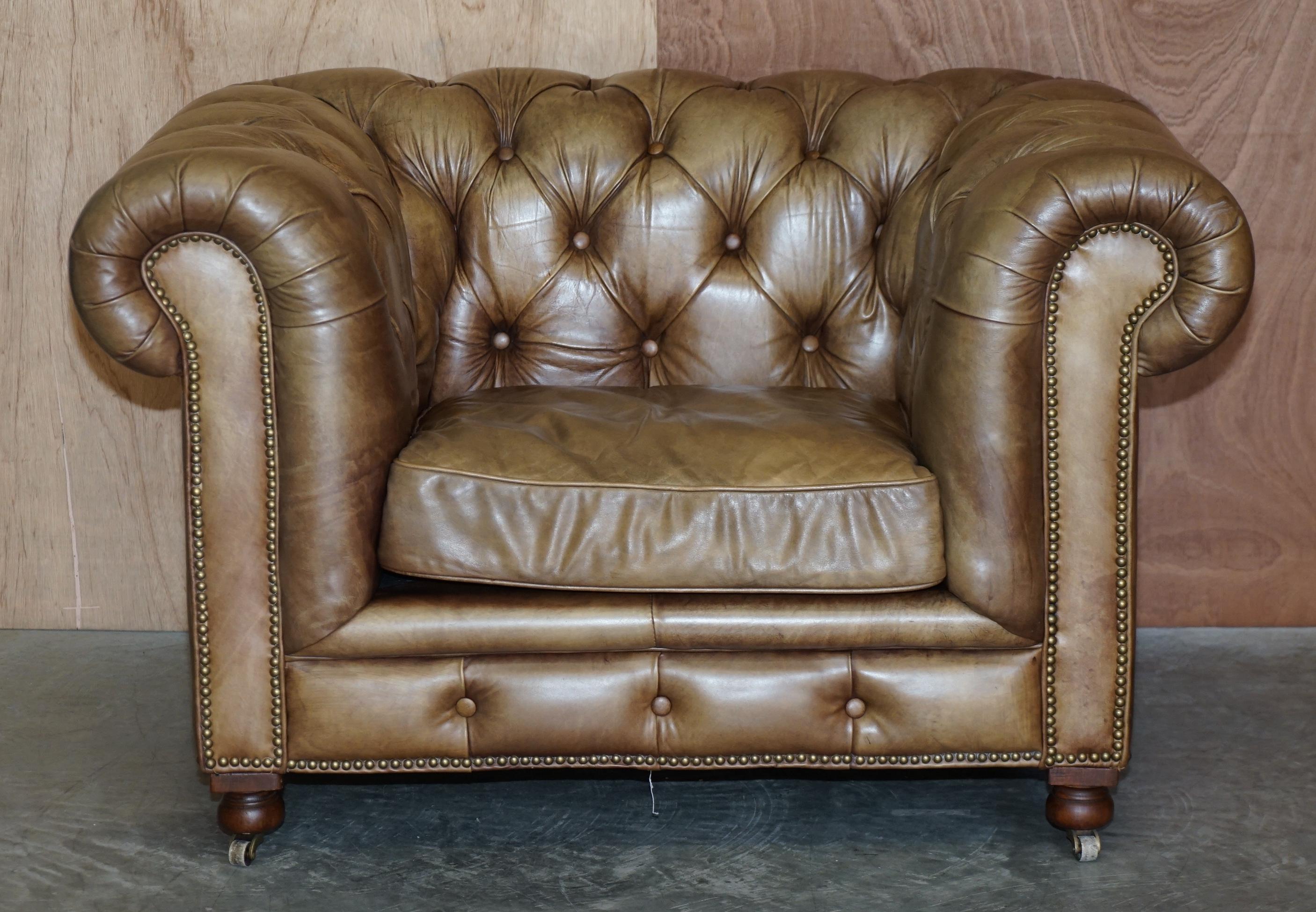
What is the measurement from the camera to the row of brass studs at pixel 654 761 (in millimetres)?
1508

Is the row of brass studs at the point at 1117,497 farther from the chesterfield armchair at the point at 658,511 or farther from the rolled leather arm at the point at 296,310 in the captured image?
the rolled leather arm at the point at 296,310

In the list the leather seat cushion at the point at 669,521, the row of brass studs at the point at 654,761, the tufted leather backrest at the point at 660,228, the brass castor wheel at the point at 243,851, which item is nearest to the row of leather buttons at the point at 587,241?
the tufted leather backrest at the point at 660,228

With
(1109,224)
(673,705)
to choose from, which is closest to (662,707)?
(673,705)

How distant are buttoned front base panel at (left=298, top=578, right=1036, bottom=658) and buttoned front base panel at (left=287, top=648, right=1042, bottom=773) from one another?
2cm

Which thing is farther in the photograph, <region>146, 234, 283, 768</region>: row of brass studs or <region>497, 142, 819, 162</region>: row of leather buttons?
<region>497, 142, 819, 162</region>: row of leather buttons

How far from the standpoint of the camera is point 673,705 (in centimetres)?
151

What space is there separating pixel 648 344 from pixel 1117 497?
79cm

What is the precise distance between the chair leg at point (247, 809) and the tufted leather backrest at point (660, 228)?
2.20 ft

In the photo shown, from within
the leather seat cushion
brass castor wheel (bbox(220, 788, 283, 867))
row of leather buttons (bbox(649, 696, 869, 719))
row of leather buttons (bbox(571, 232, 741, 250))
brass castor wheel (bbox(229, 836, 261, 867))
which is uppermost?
row of leather buttons (bbox(571, 232, 741, 250))

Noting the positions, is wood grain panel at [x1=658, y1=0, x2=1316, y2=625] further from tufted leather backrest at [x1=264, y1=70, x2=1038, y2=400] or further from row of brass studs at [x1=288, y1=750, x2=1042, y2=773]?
row of brass studs at [x1=288, y1=750, x2=1042, y2=773]

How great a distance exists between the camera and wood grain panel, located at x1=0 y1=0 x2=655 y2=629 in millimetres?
2238

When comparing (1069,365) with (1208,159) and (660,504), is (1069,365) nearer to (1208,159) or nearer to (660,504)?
(660,504)

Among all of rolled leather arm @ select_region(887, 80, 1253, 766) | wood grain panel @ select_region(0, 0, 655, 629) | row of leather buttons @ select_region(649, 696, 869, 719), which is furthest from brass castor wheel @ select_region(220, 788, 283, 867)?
wood grain panel @ select_region(0, 0, 655, 629)

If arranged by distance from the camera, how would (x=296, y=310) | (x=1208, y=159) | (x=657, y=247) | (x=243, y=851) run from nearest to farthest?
(x=296, y=310), (x=243, y=851), (x=657, y=247), (x=1208, y=159)
